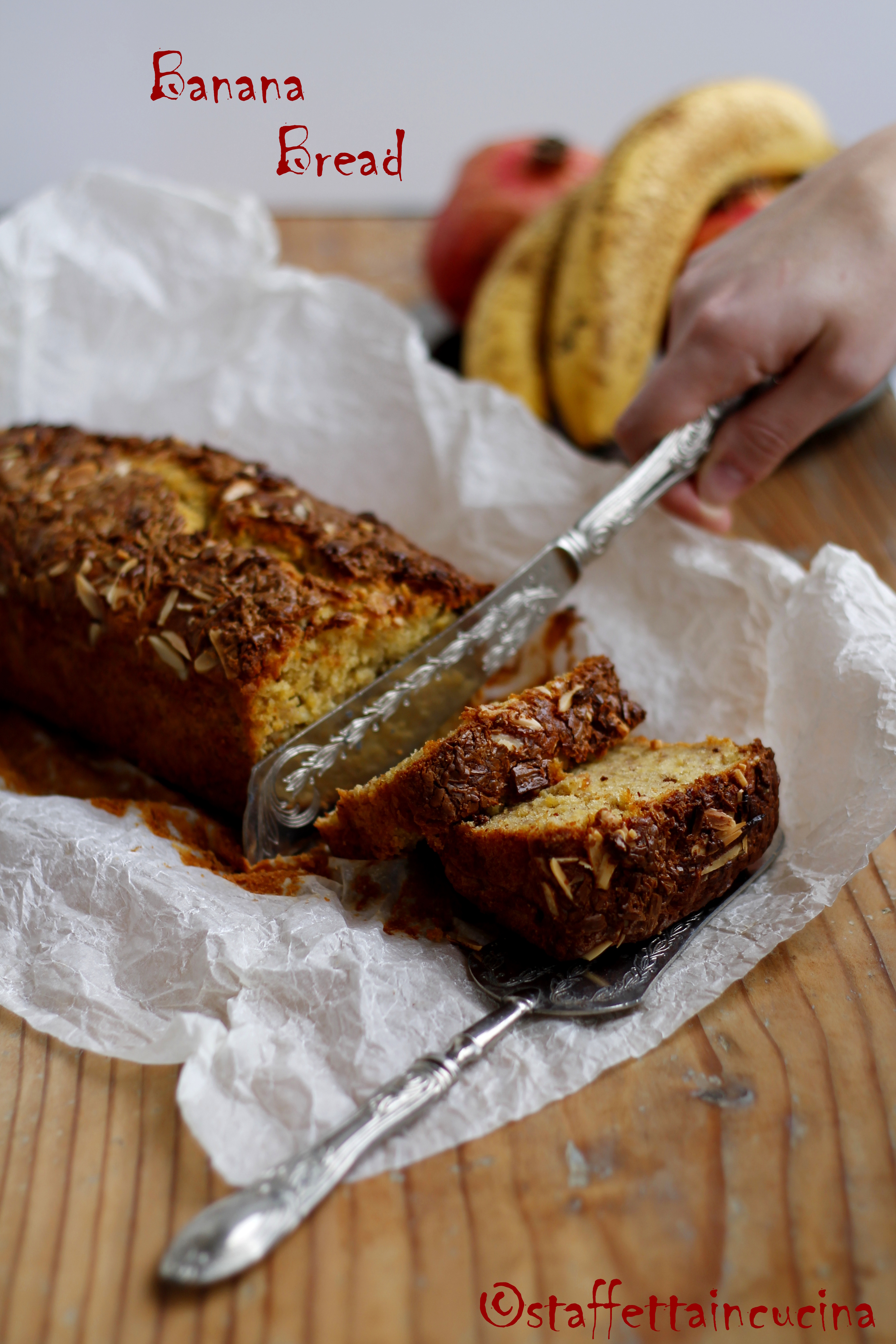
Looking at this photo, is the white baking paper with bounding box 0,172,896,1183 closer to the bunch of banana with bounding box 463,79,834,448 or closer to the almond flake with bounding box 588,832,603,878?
the almond flake with bounding box 588,832,603,878

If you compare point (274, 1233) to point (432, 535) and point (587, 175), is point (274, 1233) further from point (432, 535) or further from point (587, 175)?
point (587, 175)

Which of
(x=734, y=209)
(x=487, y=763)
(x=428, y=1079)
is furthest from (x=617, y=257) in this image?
(x=428, y=1079)

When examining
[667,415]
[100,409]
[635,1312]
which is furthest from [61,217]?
[635,1312]

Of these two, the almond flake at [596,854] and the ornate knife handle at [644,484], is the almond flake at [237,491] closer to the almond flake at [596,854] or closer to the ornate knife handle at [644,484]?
the ornate knife handle at [644,484]

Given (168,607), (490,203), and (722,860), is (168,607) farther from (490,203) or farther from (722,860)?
(490,203)

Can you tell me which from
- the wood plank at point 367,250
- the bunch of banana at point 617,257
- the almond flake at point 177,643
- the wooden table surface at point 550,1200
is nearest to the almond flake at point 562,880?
the wooden table surface at point 550,1200
